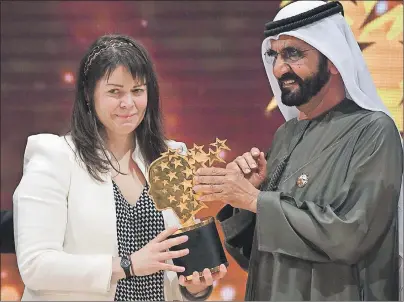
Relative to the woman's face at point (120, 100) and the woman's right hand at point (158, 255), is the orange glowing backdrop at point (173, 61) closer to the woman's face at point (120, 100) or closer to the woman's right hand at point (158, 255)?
the woman's face at point (120, 100)

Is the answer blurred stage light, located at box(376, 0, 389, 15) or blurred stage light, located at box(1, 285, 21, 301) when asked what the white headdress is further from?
blurred stage light, located at box(1, 285, 21, 301)

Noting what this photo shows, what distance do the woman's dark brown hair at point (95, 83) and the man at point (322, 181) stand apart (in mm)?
376

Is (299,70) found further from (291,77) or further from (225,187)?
(225,187)

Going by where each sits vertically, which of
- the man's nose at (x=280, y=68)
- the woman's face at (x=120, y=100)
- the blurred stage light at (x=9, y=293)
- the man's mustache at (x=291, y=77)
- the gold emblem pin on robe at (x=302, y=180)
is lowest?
the blurred stage light at (x=9, y=293)

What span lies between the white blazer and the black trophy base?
228mm

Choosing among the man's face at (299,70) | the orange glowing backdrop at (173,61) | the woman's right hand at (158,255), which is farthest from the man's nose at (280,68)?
the orange glowing backdrop at (173,61)

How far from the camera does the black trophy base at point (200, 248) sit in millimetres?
1920

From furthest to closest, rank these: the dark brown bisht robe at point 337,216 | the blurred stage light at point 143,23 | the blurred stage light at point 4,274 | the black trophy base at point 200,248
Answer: the blurred stage light at point 4,274 → the blurred stage light at point 143,23 → the black trophy base at point 200,248 → the dark brown bisht robe at point 337,216

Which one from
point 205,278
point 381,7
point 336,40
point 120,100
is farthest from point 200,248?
point 381,7

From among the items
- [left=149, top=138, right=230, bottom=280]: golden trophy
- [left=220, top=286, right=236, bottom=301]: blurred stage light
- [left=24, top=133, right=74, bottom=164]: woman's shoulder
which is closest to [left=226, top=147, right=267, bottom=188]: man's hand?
[left=149, top=138, right=230, bottom=280]: golden trophy

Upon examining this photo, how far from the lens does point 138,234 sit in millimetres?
2133

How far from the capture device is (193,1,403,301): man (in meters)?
1.83

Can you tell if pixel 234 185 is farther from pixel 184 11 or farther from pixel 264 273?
pixel 184 11

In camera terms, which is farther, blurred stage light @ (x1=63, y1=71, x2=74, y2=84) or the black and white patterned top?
blurred stage light @ (x1=63, y1=71, x2=74, y2=84)
